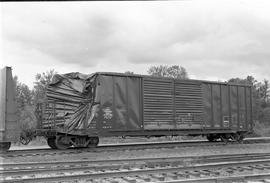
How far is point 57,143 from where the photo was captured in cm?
1313

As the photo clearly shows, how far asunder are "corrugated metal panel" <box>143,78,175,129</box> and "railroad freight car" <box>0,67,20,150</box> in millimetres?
5497

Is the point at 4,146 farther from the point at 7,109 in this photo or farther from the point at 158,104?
the point at 158,104

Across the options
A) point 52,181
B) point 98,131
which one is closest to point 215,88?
point 98,131

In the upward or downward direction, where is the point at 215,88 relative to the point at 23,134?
upward

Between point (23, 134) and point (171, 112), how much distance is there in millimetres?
6705

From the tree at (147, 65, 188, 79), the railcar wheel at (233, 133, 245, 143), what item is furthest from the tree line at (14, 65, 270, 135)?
the railcar wheel at (233, 133, 245, 143)

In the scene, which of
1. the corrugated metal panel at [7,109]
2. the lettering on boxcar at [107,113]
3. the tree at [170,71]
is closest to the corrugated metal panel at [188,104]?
the lettering on boxcar at [107,113]

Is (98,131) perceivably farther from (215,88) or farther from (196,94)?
(215,88)

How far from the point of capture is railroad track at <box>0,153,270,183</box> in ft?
22.5

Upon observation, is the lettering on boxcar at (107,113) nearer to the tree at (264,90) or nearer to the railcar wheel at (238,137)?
the railcar wheel at (238,137)

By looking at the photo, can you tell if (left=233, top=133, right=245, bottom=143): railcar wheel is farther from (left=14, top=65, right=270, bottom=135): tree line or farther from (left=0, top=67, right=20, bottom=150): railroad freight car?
(left=14, top=65, right=270, bottom=135): tree line

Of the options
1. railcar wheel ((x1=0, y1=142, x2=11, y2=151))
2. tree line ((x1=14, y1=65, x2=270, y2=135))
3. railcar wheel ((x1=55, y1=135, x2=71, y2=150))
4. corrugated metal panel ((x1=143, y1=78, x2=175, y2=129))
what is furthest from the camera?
tree line ((x1=14, y1=65, x2=270, y2=135))

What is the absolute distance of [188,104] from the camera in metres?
15.8

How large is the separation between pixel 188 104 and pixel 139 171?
29.0 feet
